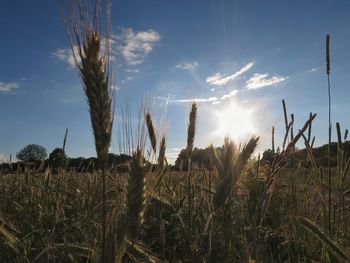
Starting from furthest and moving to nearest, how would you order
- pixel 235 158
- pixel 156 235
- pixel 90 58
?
pixel 156 235 → pixel 235 158 → pixel 90 58

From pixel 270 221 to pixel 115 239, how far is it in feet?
9.83

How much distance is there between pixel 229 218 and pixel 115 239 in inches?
58.2

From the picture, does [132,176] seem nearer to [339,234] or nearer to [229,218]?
[229,218]

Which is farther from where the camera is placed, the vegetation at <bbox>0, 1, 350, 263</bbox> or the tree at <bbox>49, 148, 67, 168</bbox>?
the tree at <bbox>49, 148, 67, 168</bbox>

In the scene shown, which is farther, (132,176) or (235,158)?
(235,158)

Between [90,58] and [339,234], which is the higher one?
[90,58]

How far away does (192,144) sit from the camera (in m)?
2.98

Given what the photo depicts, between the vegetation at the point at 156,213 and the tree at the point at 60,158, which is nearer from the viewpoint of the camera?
the vegetation at the point at 156,213

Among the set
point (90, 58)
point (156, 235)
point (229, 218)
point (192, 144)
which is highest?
point (90, 58)

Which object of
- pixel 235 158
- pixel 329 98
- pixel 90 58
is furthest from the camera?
pixel 329 98

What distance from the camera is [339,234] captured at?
3.17 meters

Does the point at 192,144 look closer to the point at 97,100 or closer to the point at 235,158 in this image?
the point at 235,158

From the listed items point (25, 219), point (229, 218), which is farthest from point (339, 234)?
point (25, 219)

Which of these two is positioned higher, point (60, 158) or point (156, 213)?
point (60, 158)
